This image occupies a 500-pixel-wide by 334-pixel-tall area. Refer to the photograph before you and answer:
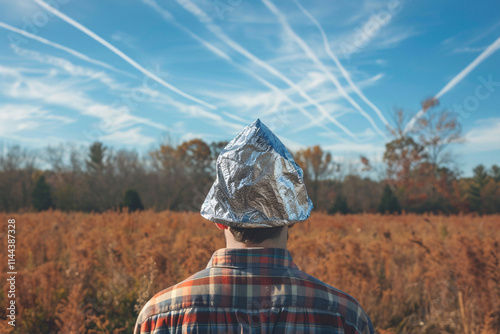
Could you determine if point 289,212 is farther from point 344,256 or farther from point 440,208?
point 440,208

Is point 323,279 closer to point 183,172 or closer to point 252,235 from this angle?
point 252,235

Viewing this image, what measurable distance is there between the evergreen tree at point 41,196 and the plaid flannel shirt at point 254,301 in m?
25.2

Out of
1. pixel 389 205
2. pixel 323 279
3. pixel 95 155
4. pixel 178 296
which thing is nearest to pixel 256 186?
pixel 178 296

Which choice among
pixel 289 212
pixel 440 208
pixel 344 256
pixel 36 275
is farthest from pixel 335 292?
pixel 440 208

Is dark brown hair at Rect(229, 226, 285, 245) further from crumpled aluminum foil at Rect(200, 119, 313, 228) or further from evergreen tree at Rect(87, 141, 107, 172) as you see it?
evergreen tree at Rect(87, 141, 107, 172)

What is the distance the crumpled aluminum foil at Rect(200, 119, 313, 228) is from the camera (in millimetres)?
1289

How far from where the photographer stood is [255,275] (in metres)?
1.23

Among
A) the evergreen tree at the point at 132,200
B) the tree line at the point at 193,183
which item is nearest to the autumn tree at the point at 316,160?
the tree line at the point at 193,183

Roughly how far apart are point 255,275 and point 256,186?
29cm

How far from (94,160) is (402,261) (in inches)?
1082

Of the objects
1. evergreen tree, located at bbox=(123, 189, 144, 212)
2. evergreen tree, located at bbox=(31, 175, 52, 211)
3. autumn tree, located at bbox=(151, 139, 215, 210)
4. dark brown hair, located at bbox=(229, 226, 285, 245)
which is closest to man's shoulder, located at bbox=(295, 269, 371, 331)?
dark brown hair, located at bbox=(229, 226, 285, 245)

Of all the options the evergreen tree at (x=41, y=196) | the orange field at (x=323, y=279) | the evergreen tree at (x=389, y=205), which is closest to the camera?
the orange field at (x=323, y=279)

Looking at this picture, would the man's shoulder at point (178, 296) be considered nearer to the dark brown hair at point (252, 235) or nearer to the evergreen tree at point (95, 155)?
the dark brown hair at point (252, 235)

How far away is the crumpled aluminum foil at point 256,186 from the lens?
1.29 m
